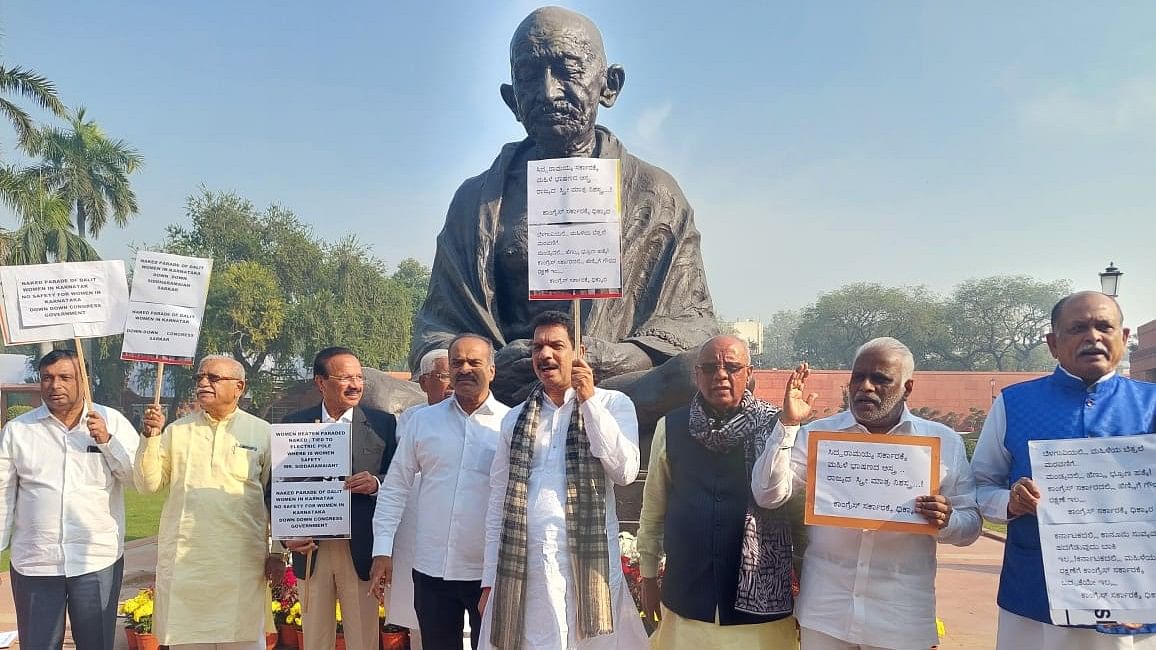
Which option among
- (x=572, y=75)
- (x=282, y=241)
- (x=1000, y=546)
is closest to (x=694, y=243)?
(x=572, y=75)

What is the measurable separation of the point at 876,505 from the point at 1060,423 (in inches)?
23.7

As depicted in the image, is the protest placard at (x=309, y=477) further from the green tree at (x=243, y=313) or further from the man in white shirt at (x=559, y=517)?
the green tree at (x=243, y=313)

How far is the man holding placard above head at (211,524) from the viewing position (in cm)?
315

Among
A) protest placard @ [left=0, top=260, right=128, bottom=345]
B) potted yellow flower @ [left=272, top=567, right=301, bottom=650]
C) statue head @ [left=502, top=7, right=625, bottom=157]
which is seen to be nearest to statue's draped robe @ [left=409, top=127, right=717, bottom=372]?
statue head @ [left=502, top=7, right=625, bottom=157]

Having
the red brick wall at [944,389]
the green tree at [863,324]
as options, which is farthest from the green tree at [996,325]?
the red brick wall at [944,389]

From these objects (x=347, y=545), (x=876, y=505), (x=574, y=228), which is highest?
(x=574, y=228)

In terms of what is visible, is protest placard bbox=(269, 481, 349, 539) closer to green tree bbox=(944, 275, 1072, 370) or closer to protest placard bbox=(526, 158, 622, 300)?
protest placard bbox=(526, 158, 622, 300)

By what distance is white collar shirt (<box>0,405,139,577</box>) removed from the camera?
329cm

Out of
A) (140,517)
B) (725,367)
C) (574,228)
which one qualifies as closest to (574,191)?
(574,228)

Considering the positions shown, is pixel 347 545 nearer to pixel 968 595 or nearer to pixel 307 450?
pixel 307 450

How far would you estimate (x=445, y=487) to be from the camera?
299 centimetres

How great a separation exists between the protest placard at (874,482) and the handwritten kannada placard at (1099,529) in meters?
0.31

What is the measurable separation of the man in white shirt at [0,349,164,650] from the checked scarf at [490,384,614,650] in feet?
5.08

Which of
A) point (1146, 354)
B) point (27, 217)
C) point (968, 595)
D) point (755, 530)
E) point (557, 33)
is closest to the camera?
point (755, 530)
